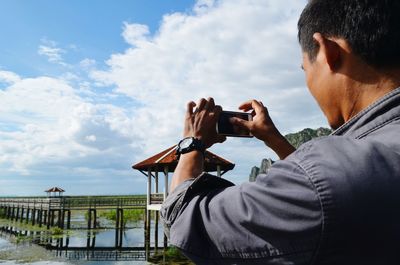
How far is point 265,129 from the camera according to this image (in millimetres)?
1932

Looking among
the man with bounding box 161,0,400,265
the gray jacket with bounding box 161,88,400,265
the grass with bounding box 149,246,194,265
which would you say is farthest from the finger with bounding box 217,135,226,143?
the grass with bounding box 149,246,194,265

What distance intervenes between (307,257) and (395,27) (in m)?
0.77

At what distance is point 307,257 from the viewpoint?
38.5 inches

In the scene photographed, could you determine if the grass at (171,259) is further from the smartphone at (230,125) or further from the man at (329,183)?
the man at (329,183)

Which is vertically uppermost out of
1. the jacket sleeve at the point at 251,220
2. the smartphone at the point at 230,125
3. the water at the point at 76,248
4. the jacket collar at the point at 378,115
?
the smartphone at the point at 230,125

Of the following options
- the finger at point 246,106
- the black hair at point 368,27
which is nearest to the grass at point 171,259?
the finger at point 246,106

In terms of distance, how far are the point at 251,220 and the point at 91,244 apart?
92.1 feet

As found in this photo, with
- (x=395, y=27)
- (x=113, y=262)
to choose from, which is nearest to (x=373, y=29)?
(x=395, y=27)

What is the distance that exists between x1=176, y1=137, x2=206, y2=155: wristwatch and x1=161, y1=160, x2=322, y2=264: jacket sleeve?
0.31 m

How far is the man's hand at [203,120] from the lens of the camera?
5.44 feet

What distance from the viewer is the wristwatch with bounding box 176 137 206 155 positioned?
1.56 m

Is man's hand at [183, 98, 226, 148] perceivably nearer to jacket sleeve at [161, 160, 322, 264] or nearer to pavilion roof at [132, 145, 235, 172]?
jacket sleeve at [161, 160, 322, 264]

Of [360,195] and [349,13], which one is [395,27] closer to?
[349,13]

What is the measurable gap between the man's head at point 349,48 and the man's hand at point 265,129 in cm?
49
